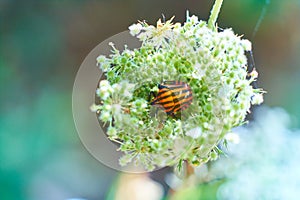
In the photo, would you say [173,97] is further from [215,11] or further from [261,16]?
[261,16]

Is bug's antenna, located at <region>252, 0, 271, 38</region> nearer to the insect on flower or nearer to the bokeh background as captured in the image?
the bokeh background

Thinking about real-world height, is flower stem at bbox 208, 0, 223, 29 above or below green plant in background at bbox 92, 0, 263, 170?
above

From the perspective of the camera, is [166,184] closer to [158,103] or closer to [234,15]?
[234,15]

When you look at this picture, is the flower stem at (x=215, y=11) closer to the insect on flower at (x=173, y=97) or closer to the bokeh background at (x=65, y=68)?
the insect on flower at (x=173, y=97)

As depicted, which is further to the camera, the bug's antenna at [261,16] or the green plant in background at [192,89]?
the bug's antenna at [261,16]

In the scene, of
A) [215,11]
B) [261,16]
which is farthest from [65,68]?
[215,11]

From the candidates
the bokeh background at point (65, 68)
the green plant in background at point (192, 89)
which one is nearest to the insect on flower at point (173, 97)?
the green plant in background at point (192, 89)

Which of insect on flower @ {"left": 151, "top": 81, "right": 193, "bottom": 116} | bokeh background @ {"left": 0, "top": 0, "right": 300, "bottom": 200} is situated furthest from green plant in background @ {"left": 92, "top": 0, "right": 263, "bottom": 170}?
bokeh background @ {"left": 0, "top": 0, "right": 300, "bottom": 200}

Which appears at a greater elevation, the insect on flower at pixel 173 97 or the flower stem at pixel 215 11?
the flower stem at pixel 215 11
